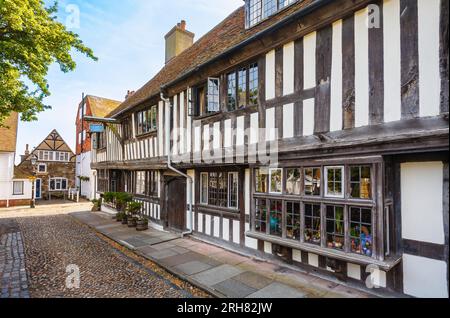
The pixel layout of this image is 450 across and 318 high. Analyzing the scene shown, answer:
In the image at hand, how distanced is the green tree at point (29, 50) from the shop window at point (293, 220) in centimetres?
937

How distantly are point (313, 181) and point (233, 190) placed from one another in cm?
266

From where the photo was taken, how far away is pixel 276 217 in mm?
5418

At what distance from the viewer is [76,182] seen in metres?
26.1

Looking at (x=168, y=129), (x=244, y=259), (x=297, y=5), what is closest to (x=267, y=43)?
(x=297, y=5)

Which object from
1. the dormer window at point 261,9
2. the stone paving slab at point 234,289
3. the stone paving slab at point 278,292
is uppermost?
the dormer window at point 261,9

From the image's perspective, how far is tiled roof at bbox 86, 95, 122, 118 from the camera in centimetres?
2331

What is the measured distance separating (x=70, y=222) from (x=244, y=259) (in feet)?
33.6

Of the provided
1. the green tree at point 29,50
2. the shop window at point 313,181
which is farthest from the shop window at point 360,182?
the green tree at point 29,50

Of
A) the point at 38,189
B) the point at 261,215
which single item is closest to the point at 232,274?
the point at 261,215

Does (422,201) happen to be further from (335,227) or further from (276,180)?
(276,180)

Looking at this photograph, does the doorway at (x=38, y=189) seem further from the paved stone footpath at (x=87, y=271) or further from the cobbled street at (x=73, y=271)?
the paved stone footpath at (x=87, y=271)

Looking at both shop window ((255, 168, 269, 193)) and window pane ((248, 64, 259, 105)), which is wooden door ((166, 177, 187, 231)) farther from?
window pane ((248, 64, 259, 105))

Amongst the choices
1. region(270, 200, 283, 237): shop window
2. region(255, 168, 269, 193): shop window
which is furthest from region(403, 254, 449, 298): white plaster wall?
region(255, 168, 269, 193): shop window

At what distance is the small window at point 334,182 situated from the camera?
14.3 feet
